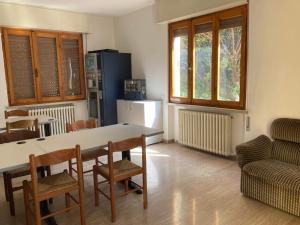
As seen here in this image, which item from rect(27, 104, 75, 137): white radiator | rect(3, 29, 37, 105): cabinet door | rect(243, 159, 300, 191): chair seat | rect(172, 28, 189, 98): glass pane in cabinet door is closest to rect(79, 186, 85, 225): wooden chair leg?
rect(243, 159, 300, 191): chair seat

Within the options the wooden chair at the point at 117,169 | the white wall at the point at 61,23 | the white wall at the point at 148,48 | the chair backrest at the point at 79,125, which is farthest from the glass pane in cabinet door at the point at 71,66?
the wooden chair at the point at 117,169

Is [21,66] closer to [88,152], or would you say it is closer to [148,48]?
[148,48]

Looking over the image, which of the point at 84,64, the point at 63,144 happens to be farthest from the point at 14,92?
the point at 63,144

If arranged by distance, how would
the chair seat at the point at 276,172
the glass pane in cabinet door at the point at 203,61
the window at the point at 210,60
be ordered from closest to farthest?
the chair seat at the point at 276,172, the window at the point at 210,60, the glass pane in cabinet door at the point at 203,61

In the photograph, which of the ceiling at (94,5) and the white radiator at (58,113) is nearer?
the ceiling at (94,5)

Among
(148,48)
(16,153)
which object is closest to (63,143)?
(16,153)

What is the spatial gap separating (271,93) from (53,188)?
9.38 ft

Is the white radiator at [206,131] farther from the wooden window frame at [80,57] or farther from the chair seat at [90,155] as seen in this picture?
the wooden window frame at [80,57]

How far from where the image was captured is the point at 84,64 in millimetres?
5684

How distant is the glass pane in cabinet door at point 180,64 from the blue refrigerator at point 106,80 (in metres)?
1.23

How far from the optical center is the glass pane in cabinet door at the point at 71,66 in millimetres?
5443

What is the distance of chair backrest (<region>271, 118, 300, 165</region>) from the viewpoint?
9.43 ft

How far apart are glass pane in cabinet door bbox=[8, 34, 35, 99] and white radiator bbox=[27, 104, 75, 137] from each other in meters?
0.33

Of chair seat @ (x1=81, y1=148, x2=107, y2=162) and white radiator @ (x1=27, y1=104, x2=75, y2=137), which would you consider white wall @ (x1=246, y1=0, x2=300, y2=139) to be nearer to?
chair seat @ (x1=81, y1=148, x2=107, y2=162)
